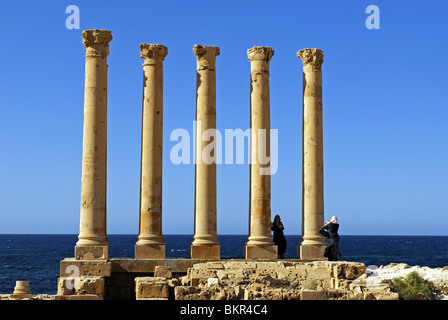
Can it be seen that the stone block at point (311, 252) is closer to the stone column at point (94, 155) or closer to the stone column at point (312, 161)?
the stone column at point (312, 161)

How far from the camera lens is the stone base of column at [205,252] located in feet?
118

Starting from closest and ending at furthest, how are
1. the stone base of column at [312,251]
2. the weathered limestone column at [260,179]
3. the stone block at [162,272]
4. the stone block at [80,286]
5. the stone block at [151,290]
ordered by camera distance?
the stone block at [151,290] < the stone block at [80,286] < the stone block at [162,272] < the weathered limestone column at [260,179] < the stone base of column at [312,251]

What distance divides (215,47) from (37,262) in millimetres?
85312

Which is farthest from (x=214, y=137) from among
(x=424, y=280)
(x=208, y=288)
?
(x=424, y=280)

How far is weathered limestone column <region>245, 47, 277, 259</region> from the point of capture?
36.3 m

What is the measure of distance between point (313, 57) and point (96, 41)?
10.8m

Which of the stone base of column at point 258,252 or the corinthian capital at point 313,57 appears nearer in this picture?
the stone base of column at point 258,252

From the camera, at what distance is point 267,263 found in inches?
1315

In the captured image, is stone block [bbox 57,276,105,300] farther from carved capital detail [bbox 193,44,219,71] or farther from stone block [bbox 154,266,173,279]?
carved capital detail [bbox 193,44,219,71]

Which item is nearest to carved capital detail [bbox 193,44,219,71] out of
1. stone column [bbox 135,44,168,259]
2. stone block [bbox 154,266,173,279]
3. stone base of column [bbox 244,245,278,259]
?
stone column [bbox 135,44,168,259]

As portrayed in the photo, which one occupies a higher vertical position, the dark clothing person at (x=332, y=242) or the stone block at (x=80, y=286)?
the dark clothing person at (x=332, y=242)

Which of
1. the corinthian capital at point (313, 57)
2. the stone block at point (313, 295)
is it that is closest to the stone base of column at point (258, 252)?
the stone block at point (313, 295)

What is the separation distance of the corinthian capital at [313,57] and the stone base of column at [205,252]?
10347 mm
